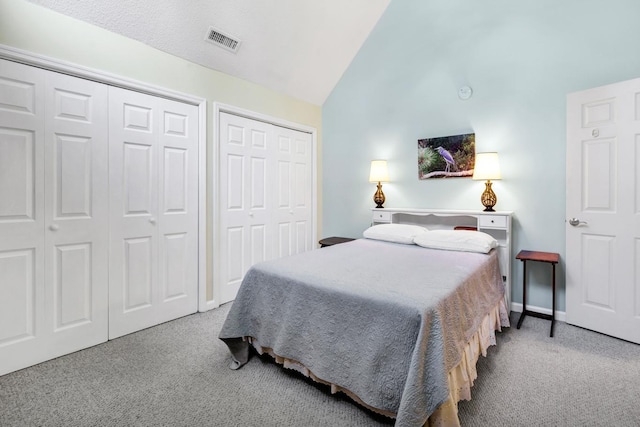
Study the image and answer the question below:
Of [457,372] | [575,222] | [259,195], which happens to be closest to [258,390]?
[457,372]

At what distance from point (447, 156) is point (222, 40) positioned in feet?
8.08

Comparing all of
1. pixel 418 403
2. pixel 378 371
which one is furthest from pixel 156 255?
pixel 418 403

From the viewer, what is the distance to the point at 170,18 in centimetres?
251

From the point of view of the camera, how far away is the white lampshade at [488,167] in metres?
2.81

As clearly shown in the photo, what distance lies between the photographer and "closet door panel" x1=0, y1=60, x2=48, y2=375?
1.95 m

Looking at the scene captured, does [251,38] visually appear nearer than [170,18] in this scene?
No

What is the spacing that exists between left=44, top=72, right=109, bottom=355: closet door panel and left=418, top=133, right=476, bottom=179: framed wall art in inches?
116

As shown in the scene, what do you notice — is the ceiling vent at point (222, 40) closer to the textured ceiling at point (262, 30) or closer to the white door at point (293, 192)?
the textured ceiling at point (262, 30)

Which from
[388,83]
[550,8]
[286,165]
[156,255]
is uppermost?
[550,8]

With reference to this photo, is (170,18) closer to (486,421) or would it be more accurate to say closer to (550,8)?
(550,8)

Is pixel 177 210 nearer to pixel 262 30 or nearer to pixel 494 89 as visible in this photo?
pixel 262 30

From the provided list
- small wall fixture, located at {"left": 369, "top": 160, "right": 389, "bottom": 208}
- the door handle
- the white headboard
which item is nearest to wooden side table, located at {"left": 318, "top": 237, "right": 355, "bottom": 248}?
the white headboard

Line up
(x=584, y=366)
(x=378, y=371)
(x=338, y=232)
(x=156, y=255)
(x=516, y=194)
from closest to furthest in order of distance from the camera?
(x=378, y=371), (x=584, y=366), (x=156, y=255), (x=516, y=194), (x=338, y=232)

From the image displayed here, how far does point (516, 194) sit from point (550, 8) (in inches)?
63.0
